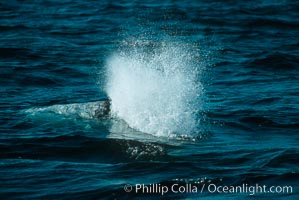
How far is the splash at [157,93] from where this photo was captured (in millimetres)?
15227

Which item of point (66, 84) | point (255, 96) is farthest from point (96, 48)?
point (255, 96)

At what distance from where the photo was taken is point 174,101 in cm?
1675

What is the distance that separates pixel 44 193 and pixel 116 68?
786 cm

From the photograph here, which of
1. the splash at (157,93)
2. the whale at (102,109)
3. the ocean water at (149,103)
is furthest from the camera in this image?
the whale at (102,109)

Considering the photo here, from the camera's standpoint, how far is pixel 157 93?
17000mm

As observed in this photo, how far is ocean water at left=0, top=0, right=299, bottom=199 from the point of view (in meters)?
11.9

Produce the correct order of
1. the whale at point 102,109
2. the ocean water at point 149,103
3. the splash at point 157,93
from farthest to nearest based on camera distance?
the whale at point 102,109 < the splash at point 157,93 < the ocean water at point 149,103

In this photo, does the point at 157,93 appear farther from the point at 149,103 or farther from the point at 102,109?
the point at 102,109

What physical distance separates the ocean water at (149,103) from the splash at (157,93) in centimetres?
4

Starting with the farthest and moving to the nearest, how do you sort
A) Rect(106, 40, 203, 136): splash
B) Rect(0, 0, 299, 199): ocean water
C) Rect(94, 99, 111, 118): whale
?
Rect(94, 99, 111, 118): whale, Rect(106, 40, 203, 136): splash, Rect(0, 0, 299, 199): ocean water

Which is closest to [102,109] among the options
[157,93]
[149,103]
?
[149,103]

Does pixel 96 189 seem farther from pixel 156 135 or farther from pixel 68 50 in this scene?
pixel 68 50

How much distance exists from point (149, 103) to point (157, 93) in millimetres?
677

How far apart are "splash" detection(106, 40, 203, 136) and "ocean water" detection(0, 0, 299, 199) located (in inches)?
1.5
